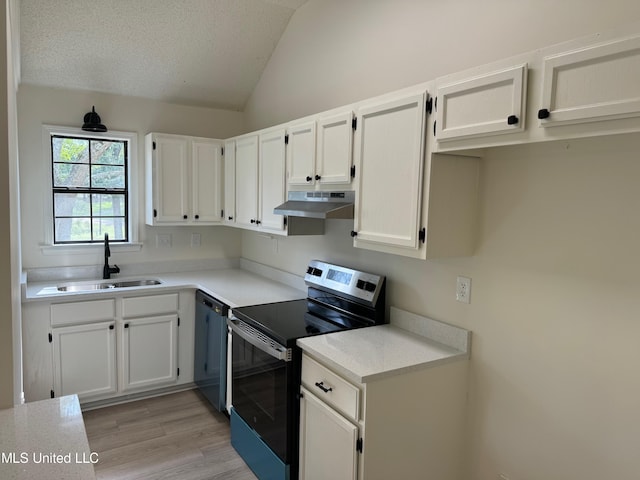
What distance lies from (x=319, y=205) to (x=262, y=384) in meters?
1.05

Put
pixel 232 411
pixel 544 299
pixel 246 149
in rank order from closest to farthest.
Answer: pixel 544 299 → pixel 232 411 → pixel 246 149

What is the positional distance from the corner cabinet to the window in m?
0.26

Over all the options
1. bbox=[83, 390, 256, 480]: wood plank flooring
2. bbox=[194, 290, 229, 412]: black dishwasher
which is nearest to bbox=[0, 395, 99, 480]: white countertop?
bbox=[83, 390, 256, 480]: wood plank flooring

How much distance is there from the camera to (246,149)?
350cm

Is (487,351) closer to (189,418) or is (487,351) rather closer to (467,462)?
(467,462)

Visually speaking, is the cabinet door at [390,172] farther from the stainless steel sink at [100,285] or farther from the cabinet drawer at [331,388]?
the stainless steel sink at [100,285]

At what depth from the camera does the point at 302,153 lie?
273 cm

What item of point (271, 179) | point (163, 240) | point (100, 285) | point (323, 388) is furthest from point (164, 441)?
point (271, 179)

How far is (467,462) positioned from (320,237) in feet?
5.43

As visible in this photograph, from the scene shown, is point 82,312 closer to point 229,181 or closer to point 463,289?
point 229,181

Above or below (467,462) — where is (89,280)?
above

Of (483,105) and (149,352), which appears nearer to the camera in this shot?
(483,105)

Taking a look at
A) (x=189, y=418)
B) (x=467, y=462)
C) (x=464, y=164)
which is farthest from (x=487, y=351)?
(x=189, y=418)

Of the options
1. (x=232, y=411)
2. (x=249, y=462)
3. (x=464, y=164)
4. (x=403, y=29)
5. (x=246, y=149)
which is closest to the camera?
(x=464, y=164)
